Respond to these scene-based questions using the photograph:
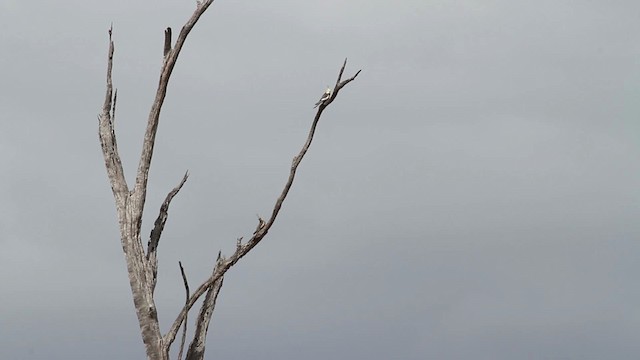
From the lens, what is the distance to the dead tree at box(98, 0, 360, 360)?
691 inches

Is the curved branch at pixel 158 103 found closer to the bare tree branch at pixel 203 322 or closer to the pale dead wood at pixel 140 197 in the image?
the pale dead wood at pixel 140 197

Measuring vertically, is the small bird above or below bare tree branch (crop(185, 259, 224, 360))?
above

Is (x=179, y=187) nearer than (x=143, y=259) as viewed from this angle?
No

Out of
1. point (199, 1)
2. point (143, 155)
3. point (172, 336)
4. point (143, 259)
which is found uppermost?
point (199, 1)

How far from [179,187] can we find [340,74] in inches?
137

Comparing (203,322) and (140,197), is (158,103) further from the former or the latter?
(203,322)

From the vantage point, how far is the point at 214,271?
18.2 meters

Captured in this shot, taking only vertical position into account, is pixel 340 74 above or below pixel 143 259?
above

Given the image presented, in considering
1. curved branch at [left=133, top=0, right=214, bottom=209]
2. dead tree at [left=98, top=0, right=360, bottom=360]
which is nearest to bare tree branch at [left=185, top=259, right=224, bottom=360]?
dead tree at [left=98, top=0, right=360, bottom=360]

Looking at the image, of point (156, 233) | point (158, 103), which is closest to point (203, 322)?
point (156, 233)

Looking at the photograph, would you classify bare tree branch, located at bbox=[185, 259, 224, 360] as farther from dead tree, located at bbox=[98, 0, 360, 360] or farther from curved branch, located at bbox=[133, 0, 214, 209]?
curved branch, located at bbox=[133, 0, 214, 209]

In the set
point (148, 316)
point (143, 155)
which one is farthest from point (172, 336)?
point (143, 155)

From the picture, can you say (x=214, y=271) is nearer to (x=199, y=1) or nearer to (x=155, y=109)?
(x=155, y=109)

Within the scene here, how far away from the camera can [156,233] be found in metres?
18.3
